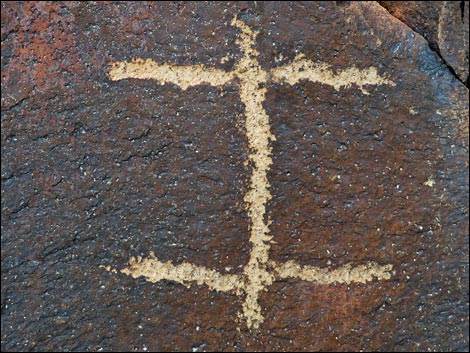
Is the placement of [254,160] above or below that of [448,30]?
below

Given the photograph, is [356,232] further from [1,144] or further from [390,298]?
[1,144]

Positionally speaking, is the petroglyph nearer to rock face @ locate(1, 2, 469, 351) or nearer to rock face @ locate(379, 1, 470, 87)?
rock face @ locate(1, 2, 469, 351)

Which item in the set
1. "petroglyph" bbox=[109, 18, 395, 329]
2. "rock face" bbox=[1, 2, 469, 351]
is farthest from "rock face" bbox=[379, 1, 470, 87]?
"petroglyph" bbox=[109, 18, 395, 329]

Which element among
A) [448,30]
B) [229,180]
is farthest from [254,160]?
[448,30]

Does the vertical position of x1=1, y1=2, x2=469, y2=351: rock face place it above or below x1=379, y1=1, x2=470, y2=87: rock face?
below

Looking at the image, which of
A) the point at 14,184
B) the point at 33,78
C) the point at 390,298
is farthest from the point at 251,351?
the point at 33,78

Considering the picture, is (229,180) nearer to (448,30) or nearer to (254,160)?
(254,160)
